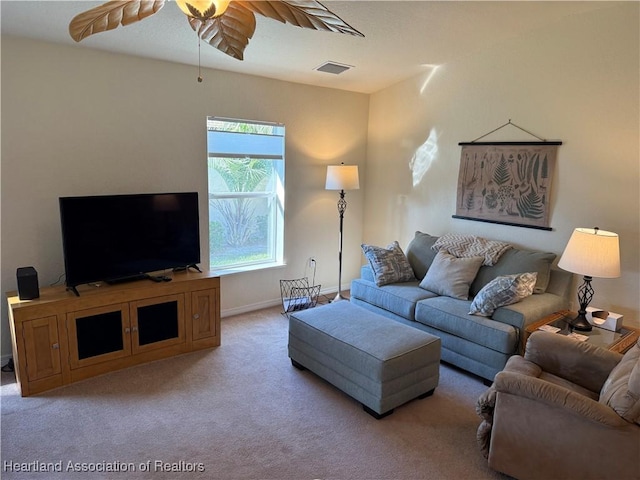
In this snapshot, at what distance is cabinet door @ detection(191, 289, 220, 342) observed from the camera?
11.7ft

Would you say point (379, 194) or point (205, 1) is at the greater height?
point (205, 1)

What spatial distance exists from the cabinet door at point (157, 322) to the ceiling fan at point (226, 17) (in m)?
2.17

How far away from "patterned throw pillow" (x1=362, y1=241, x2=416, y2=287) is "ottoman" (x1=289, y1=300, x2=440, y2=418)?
80cm

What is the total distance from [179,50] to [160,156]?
884mm

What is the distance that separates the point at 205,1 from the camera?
132 centimetres

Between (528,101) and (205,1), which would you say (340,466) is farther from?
(528,101)

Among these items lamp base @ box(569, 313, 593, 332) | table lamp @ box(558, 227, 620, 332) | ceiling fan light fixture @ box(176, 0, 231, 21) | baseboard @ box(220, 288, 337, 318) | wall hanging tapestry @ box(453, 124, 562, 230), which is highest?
ceiling fan light fixture @ box(176, 0, 231, 21)

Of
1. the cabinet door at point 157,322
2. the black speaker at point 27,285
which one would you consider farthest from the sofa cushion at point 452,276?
the black speaker at point 27,285

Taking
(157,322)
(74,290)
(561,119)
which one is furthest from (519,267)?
(74,290)

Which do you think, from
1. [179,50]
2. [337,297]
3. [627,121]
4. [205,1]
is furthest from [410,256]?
[205,1]

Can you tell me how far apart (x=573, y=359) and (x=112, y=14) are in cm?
272

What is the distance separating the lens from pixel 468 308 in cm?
340

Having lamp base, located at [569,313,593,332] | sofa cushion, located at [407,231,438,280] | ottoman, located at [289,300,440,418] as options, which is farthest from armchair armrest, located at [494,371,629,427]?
sofa cushion, located at [407,231,438,280]

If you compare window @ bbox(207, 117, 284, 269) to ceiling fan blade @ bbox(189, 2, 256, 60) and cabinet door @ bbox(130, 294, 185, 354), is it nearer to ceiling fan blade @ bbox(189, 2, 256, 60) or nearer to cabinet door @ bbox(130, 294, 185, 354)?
cabinet door @ bbox(130, 294, 185, 354)
